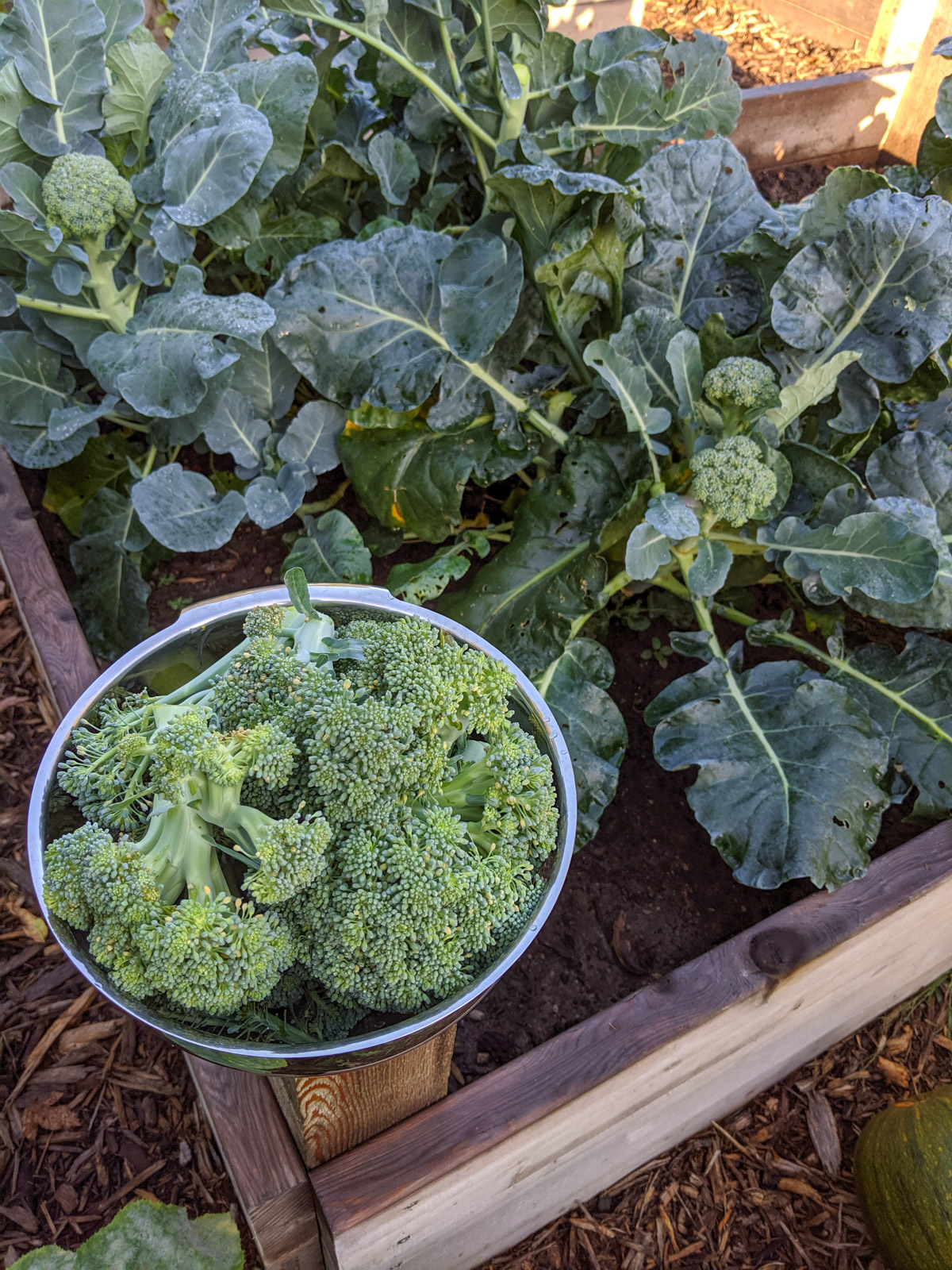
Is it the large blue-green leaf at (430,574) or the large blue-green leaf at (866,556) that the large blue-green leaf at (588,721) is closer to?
the large blue-green leaf at (430,574)

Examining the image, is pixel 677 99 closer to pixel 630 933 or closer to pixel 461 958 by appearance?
pixel 630 933

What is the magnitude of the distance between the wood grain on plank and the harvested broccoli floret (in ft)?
2.54

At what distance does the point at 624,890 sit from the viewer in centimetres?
158

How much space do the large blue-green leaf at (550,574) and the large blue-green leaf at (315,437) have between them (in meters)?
0.42

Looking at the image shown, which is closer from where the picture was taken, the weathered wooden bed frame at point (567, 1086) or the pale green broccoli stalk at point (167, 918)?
the pale green broccoli stalk at point (167, 918)

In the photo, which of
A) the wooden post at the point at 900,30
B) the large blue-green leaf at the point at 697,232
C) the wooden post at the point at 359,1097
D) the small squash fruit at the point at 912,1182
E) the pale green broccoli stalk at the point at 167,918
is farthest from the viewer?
the wooden post at the point at 900,30

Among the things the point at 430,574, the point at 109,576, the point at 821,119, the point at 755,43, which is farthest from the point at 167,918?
the point at 755,43

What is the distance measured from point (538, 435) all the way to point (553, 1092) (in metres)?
1.21

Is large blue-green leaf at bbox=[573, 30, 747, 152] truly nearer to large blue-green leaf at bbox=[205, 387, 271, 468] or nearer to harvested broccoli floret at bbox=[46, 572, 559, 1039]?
large blue-green leaf at bbox=[205, 387, 271, 468]

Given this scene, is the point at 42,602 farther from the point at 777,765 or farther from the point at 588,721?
the point at 777,765

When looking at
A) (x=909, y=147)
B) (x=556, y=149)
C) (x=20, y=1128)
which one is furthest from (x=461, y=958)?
(x=909, y=147)

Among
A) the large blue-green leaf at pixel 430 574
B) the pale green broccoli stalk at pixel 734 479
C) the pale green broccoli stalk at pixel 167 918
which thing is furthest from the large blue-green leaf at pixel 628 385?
the pale green broccoli stalk at pixel 167 918

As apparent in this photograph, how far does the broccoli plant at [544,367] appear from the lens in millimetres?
1500

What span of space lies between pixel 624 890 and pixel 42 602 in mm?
1286
